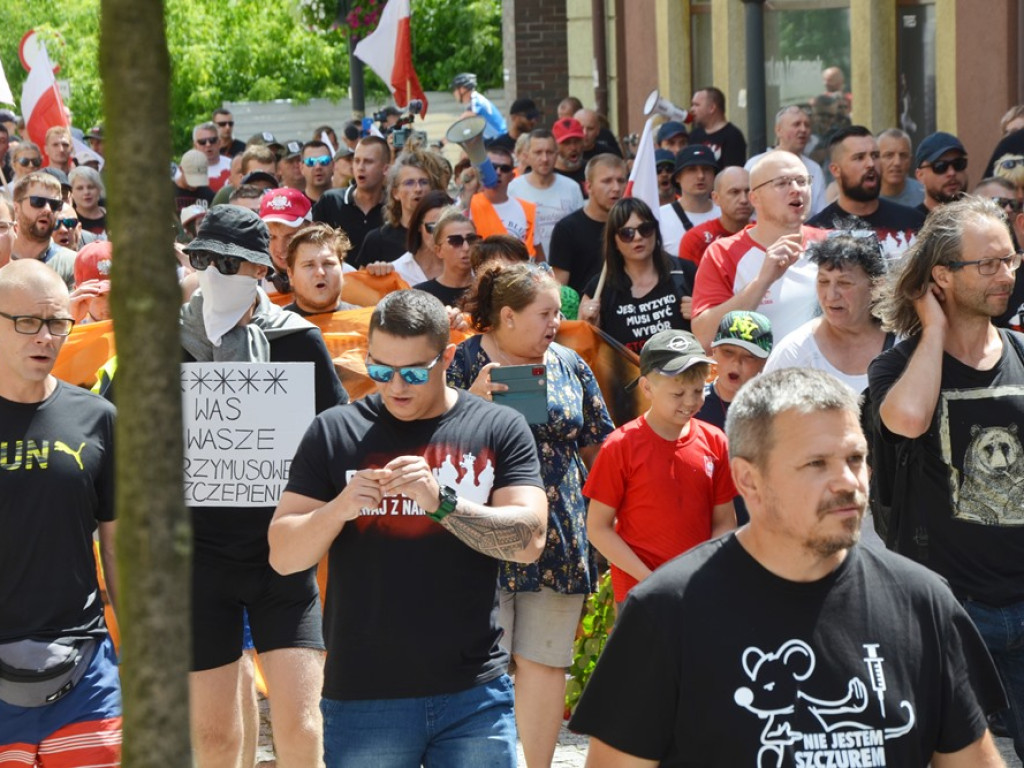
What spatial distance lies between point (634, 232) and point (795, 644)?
492 centimetres

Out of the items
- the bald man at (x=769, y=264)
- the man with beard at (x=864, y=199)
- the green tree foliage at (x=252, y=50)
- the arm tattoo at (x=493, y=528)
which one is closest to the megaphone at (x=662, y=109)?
the man with beard at (x=864, y=199)

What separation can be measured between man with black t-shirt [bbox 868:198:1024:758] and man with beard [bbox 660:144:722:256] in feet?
17.1

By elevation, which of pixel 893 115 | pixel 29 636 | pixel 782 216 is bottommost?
pixel 29 636

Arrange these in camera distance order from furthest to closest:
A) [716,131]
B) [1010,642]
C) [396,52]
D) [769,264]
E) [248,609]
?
[396,52] → [716,131] → [769,264] → [248,609] → [1010,642]

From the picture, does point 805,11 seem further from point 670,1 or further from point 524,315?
point 524,315

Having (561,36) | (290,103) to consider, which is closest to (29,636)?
(561,36)

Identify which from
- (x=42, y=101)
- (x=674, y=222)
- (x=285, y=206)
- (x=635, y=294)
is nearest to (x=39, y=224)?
(x=285, y=206)

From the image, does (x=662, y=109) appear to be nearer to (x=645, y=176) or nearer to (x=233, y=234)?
(x=645, y=176)

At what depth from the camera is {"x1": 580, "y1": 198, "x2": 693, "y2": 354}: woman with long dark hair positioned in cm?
809

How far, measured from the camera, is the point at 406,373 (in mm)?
4711

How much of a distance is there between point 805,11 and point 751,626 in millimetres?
14091

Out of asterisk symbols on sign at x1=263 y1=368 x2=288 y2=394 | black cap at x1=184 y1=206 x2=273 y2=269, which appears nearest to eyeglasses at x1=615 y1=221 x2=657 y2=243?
black cap at x1=184 y1=206 x2=273 y2=269

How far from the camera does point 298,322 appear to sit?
590 centimetres

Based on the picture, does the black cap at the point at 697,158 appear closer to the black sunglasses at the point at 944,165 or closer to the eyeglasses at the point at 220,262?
the black sunglasses at the point at 944,165
